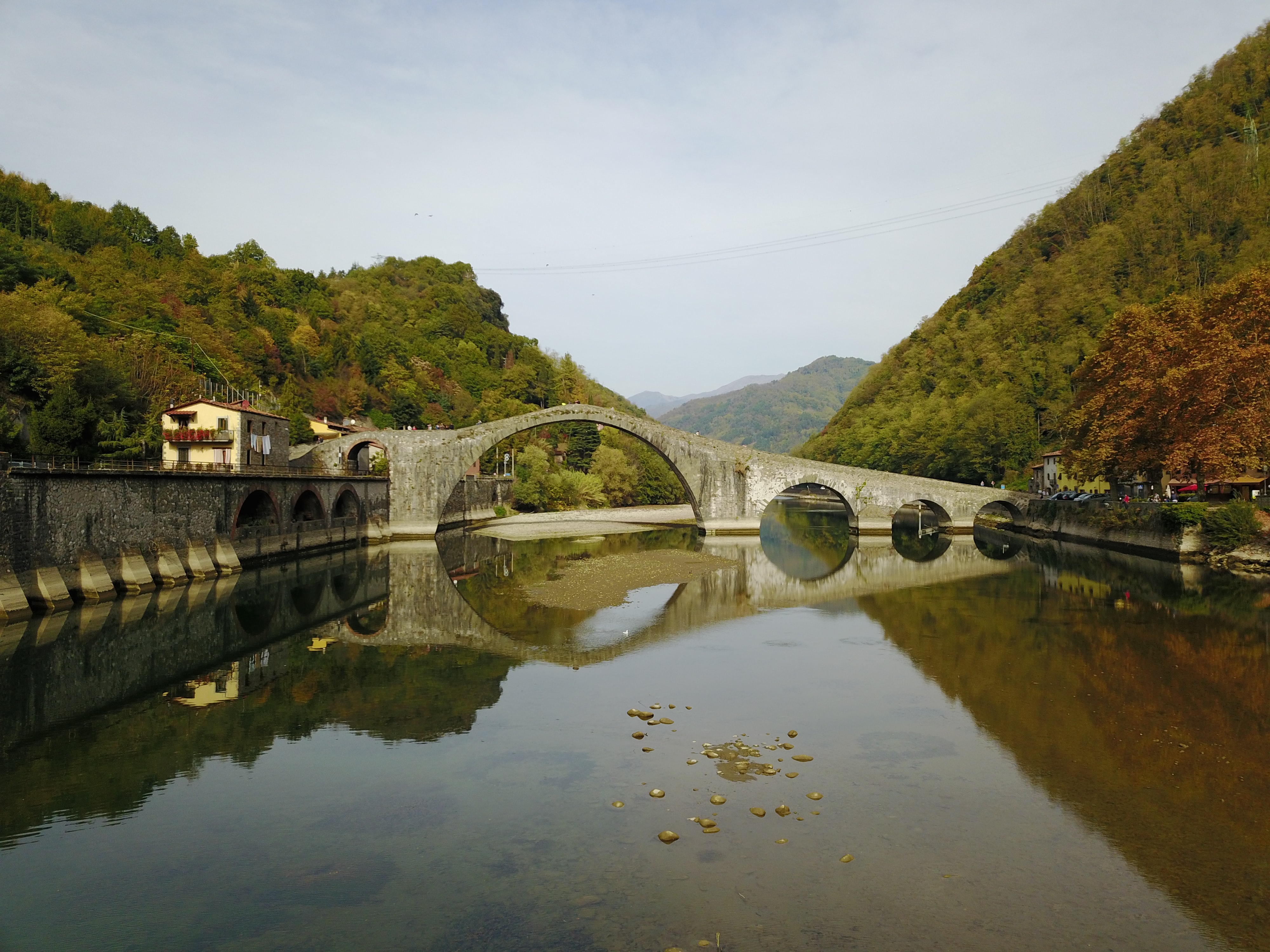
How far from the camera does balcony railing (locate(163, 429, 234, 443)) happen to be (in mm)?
31016

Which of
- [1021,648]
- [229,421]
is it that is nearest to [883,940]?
[1021,648]

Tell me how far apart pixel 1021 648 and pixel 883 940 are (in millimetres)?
11864

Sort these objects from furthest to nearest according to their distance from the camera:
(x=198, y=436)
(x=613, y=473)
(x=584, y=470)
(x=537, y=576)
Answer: (x=584, y=470), (x=613, y=473), (x=198, y=436), (x=537, y=576)

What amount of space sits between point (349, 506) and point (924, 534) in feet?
105

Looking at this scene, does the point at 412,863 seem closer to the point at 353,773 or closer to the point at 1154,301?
the point at 353,773

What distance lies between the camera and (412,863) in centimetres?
741

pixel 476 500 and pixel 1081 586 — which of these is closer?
pixel 1081 586

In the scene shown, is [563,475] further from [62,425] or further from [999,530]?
[62,425]

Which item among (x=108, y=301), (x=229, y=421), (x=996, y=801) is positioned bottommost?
(x=996, y=801)

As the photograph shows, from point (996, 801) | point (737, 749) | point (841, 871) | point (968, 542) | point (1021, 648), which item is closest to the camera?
point (841, 871)

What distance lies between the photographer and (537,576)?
27359mm

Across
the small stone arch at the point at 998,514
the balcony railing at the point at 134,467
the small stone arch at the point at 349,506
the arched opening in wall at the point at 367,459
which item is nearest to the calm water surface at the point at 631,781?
the balcony railing at the point at 134,467

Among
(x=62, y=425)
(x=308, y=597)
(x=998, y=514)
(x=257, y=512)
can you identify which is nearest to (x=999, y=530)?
(x=998, y=514)

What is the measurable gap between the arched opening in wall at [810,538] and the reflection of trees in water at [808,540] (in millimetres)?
33
